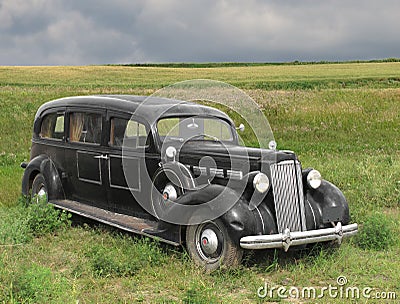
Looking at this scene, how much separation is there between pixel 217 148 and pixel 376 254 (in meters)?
2.52

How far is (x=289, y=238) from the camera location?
631 centimetres

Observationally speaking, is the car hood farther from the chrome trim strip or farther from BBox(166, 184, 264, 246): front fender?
BBox(166, 184, 264, 246): front fender

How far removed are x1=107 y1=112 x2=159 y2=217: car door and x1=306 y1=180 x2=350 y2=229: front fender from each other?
2078 mm

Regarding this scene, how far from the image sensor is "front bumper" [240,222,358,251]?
6.20m

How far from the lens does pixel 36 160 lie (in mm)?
9797

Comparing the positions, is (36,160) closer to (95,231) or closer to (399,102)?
(95,231)

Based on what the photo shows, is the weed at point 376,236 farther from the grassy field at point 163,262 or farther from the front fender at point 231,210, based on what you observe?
the front fender at point 231,210

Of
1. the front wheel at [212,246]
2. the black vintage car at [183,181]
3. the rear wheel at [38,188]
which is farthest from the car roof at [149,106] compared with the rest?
the front wheel at [212,246]

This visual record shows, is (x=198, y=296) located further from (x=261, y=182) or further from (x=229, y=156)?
(x=229, y=156)

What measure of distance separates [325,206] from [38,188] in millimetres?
5096

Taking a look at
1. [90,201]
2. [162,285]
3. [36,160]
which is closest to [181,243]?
[162,285]

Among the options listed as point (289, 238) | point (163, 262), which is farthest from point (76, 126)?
point (289, 238)

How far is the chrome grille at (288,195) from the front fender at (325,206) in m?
0.23

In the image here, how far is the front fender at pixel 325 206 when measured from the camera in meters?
7.09
